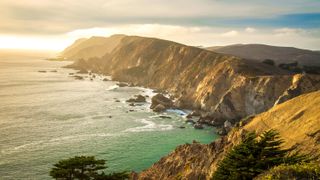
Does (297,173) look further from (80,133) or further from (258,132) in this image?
(80,133)

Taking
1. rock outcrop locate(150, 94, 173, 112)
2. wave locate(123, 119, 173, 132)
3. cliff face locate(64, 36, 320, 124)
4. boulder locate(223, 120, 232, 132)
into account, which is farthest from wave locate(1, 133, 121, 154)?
cliff face locate(64, 36, 320, 124)

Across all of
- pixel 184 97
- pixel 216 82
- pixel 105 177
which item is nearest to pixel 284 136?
pixel 105 177

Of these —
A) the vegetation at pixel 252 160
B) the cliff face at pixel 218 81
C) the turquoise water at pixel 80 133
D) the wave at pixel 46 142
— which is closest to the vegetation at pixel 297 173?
the vegetation at pixel 252 160

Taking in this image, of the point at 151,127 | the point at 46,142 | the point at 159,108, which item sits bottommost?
the point at 46,142

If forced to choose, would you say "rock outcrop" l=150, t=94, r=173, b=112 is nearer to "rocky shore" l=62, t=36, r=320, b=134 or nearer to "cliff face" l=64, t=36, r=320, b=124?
"rocky shore" l=62, t=36, r=320, b=134

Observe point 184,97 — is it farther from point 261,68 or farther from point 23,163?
point 23,163

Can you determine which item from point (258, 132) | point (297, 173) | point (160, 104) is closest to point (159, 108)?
point (160, 104)
